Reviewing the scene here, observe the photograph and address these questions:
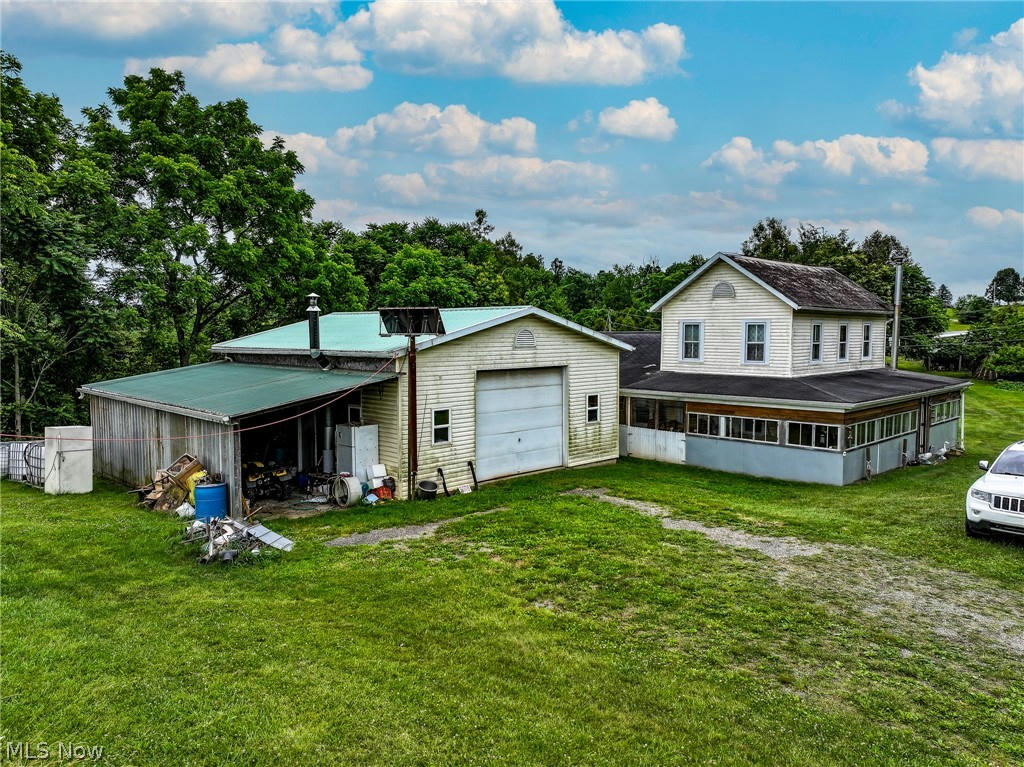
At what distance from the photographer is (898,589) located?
30.9 feet

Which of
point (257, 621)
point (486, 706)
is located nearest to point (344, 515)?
point (257, 621)

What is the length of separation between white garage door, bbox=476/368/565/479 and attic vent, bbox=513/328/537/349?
28.2 inches

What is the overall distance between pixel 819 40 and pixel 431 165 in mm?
19912

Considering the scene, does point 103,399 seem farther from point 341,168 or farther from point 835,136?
point 835,136

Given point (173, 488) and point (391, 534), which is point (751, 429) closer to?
point (391, 534)

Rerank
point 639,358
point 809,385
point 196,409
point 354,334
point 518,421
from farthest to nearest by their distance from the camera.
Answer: point 639,358, point 809,385, point 354,334, point 518,421, point 196,409

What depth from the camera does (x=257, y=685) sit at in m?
6.33

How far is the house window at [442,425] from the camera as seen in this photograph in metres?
15.4

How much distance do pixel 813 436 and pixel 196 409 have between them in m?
15.6

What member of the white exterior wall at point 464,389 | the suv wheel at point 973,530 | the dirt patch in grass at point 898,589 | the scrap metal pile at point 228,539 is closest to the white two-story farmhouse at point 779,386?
the white exterior wall at point 464,389

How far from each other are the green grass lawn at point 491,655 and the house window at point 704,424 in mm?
7647

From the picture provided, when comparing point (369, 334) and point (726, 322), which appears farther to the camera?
point (726, 322)

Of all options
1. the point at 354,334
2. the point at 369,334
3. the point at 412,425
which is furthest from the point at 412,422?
the point at 354,334

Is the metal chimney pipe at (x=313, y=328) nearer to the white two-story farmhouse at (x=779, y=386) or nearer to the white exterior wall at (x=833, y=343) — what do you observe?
the white two-story farmhouse at (x=779, y=386)
